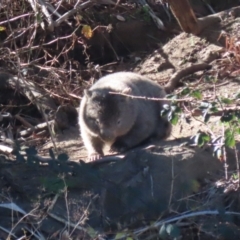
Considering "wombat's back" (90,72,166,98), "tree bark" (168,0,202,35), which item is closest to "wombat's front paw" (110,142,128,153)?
"wombat's back" (90,72,166,98)

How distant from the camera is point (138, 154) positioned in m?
5.96

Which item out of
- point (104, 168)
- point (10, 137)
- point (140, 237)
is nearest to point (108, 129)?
point (104, 168)

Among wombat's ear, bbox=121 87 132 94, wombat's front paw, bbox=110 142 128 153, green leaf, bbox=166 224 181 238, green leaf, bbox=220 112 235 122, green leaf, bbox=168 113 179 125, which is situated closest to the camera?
green leaf, bbox=166 224 181 238

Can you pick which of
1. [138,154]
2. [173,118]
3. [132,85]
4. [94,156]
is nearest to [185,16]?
[132,85]

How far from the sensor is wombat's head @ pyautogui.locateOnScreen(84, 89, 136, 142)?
6438 mm

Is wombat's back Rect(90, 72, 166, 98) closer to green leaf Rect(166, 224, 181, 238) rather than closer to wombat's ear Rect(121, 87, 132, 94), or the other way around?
wombat's ear Rect(121, 87, 132, 94)

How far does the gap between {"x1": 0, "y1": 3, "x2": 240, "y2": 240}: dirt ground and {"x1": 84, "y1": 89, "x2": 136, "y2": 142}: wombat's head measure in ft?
1.28

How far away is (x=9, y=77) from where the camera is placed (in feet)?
27.1

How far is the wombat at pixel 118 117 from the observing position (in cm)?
645

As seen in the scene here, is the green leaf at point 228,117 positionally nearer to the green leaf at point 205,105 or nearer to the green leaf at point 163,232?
the green leaf at point 205,105

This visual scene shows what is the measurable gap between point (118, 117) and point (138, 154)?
0.64 metres

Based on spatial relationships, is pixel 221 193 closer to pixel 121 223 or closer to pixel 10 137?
pixel 121 223

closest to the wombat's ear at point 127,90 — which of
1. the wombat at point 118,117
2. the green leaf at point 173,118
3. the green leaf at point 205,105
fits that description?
the wombat at point 118,117

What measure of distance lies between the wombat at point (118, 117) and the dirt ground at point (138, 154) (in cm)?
24
